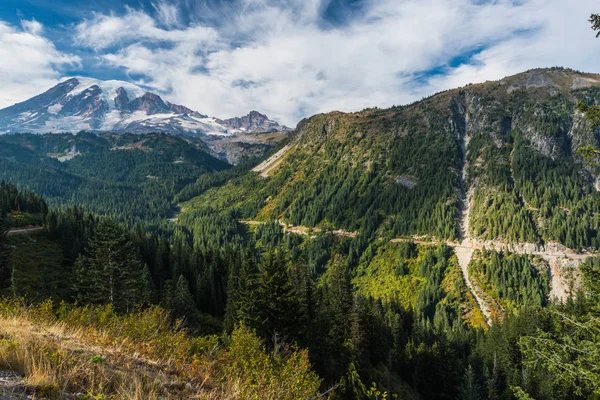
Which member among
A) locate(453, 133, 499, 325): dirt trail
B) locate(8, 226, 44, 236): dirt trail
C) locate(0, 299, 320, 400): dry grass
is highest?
locate(0, 299, 320, 400): dry grass

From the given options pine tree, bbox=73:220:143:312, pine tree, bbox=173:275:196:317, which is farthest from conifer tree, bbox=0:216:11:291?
pine tree, bbox=173:275:196:317

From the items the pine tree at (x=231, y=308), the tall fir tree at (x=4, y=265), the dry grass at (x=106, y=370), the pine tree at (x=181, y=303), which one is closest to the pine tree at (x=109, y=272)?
the tall fir tree at (x=4, y=265)

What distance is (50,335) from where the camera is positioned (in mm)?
8875

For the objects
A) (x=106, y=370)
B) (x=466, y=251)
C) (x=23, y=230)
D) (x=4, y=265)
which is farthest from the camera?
(x=466, y=251)

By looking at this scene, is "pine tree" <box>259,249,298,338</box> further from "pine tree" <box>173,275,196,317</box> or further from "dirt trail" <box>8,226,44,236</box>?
"dirt trail" <box>8,226,44,236</box>

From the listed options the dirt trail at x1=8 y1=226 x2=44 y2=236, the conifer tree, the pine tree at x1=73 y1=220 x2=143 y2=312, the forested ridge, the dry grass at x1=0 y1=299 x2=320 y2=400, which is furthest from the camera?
the dirt trail at x1=8 y1=226 x2=44 y2=236

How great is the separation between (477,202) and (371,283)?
83.7 metres

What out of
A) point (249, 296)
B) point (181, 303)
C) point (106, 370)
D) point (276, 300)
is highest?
point (106, 370)

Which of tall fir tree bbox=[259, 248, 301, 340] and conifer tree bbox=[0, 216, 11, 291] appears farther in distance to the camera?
conifer tree bbox=[0, 216, 11, 291]

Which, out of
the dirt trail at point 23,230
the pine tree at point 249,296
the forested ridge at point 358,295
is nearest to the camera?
the forested ridge at point 358,295

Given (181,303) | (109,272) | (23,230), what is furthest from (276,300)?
(23,230)

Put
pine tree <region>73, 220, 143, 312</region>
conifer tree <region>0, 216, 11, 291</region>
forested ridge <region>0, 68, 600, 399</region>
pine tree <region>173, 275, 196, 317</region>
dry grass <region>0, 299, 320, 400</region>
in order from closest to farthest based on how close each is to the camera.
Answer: dry grass <region>0, 299, 320, 400</region>
forested ridge <region>0, 68, 600, 399</region>
pine tree <region>73, 220, 143, 312</region>
conifer tree <region>0, 216, 11, 291</region>
pine tree <region>173, 275, 196, 317</region>

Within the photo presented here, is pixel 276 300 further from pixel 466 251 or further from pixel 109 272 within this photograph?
pixel 466 251

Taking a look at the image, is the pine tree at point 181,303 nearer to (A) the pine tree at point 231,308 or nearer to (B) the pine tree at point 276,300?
(A) the pine tree at point 231,308
